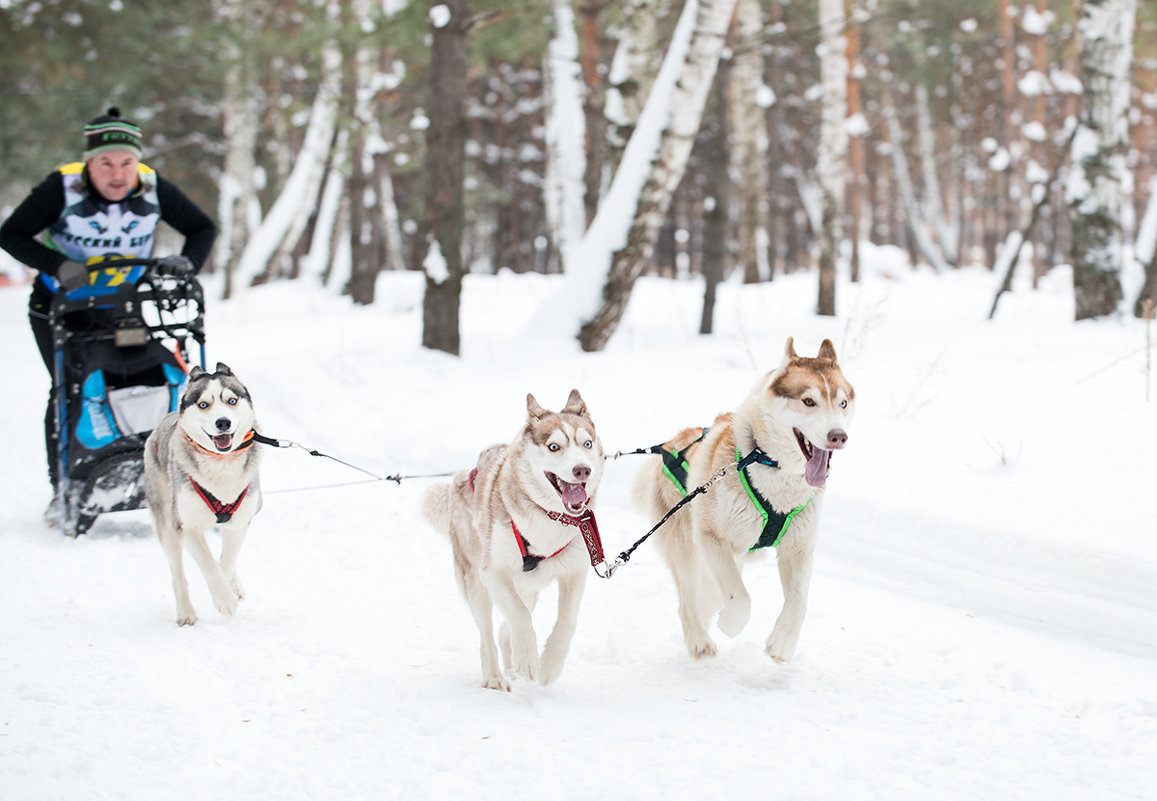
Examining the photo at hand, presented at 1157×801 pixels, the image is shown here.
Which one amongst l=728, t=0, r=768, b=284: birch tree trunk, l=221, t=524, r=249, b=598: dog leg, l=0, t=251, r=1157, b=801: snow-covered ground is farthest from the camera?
l=728, t=0, r=768, b=284: birch tree trunk

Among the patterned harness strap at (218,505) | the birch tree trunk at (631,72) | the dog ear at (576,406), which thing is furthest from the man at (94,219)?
the birch tree trunk at (631,72)

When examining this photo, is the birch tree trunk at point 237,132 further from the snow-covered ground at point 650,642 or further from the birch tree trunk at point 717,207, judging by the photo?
the snow-covered ground at point 650,642

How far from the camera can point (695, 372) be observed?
8.62m

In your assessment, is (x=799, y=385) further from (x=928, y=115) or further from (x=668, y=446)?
(x=928, y=115)

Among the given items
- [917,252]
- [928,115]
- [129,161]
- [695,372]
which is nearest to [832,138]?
[695,372]

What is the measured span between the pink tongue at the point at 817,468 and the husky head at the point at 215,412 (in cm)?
251

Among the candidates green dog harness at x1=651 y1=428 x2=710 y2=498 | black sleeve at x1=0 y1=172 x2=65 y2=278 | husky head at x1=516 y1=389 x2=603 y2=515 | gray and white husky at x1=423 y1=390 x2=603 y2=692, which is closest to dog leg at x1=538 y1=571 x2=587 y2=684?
gray and white husky at x1=423 y1=390 x2=603 y2=692

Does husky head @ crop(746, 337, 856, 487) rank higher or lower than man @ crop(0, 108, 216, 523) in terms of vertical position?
lower

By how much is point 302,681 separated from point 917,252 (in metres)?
39.2

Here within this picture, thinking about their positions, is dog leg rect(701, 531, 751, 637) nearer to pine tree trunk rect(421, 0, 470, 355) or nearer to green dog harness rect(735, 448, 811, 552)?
green dog harness rect(735, 448, 811, 552)

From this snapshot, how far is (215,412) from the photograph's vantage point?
4.14m

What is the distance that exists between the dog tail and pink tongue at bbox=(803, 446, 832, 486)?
1554 millimetres

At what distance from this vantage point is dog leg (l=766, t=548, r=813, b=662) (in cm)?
A: 352

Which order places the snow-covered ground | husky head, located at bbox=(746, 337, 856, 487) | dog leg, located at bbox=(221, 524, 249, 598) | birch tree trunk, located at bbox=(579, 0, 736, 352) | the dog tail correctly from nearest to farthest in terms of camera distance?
the snow-covered ground → husky head, located at bbox=(746, 337, 856, 487) → the dog tail → dog leg, located at bbox=(221, 524, 249, 598) → birch tree trunk, located at bbox=(579, 0, 736, 352)
